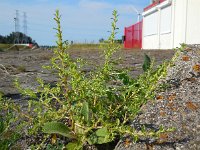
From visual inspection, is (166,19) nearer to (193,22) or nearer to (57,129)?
(193,22)

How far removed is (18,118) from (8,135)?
164mm

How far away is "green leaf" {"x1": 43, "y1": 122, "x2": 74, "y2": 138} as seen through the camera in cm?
150

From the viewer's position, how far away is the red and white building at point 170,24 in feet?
43.9

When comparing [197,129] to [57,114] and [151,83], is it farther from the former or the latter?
[57,114]

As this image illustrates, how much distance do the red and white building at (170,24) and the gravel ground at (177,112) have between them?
1165 centimetres

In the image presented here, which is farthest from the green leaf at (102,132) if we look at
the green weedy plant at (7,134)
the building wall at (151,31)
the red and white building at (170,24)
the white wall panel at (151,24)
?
the white wall panel at (151,24)

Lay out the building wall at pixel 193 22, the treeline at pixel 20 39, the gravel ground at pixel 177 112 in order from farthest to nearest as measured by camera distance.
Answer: the treeline at pixel 20 39 → the building wall at pixel 193 22 → the gravel ground at pixel 177 112

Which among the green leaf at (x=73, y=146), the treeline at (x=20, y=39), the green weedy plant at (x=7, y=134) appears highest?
the treeline at (x=20, y=39)

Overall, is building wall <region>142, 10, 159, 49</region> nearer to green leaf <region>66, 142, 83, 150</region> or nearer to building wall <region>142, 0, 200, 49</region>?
building wall <region>142, 0, 200, 49</region>

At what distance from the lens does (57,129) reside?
1.51 metres

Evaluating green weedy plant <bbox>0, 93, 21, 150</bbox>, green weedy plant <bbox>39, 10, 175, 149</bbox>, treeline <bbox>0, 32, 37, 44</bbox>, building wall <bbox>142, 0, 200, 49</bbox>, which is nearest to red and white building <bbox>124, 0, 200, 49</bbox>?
building wall <bbox>142, 0, 200, 49</bbox>

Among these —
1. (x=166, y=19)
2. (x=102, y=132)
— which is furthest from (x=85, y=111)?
(x=166, y=19)

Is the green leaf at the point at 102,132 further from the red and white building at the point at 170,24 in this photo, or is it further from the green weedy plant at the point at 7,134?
the red and white building at the point at 170,24

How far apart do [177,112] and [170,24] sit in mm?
14077
